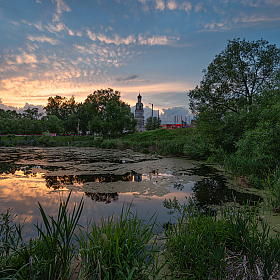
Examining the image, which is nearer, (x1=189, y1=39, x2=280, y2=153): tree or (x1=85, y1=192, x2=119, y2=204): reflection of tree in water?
(x1=85, y1=192, x2=119, y2=204): reflection of tree in water

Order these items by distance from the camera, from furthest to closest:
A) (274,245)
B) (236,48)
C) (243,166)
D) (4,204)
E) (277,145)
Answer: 1. (236,48)
2. (243,166)
3. (277,145)
4. (4,204)
5. (274,245)

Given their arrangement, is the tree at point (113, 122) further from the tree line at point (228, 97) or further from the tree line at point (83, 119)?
the tree line at point (228, 97)

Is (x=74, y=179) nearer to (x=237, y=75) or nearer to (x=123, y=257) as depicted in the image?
(x=123, y=257)

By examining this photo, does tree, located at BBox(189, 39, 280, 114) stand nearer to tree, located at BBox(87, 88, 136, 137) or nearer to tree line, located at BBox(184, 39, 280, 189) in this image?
tree line, located at BBox(184, 39, 280, 189)

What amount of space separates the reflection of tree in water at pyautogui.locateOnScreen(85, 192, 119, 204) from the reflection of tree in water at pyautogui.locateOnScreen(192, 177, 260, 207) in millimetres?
2246

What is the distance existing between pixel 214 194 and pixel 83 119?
5201cm

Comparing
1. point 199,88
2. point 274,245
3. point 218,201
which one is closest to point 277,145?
point 218,201

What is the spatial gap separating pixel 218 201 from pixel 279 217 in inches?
53.0

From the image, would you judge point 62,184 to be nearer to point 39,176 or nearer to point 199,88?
point 39,176

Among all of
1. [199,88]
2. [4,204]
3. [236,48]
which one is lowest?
[4,204]

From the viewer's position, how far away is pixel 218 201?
15.8 feet

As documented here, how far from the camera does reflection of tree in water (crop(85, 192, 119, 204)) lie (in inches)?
192


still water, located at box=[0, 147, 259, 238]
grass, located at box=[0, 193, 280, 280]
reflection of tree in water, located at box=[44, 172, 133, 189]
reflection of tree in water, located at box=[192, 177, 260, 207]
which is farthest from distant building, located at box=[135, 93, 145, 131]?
grass, located at box=[0, 193, 280, 280]

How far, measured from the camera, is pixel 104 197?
16.8 feet
